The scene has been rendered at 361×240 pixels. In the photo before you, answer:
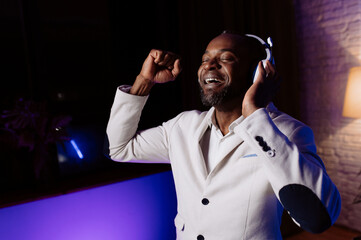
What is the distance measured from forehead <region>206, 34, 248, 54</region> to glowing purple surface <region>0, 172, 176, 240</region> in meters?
0.84

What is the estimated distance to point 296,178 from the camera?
3.06 ft

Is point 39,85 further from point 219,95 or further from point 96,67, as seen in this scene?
point 219,95

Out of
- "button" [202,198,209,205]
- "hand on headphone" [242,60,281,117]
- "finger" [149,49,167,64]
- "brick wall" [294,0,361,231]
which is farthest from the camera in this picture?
"brick wall" [294,0,361,231]

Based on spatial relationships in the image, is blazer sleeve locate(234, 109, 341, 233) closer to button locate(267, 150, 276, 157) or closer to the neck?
button locate(267, 150, 276, 157)

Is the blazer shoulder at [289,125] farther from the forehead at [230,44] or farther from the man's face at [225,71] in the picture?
the forehead at [230,44]

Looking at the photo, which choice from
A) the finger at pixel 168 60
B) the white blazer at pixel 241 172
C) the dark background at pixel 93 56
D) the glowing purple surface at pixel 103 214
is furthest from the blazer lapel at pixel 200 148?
the dark background at pixel 93 56

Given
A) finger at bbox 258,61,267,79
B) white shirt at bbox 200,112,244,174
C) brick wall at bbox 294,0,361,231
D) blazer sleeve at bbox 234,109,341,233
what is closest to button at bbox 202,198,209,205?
white shirt at bbox 200,112,244,174

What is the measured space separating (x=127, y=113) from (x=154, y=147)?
0.20 meters

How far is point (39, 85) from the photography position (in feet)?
7.01

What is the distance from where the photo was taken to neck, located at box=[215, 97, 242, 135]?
1.32 meters

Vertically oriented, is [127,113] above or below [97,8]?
below

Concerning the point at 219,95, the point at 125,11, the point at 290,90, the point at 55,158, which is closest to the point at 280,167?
the point at 219,95

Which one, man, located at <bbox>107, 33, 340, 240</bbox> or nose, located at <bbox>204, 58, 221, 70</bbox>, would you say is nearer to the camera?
man, located at <bbox>107, 33, 340, 240</bbox>

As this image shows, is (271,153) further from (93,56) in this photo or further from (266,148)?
(93,56)
